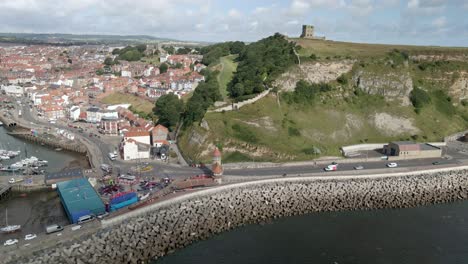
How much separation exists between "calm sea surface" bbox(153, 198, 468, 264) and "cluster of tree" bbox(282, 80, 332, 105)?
26.2 metres

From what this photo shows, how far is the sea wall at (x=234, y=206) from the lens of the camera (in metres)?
30.3

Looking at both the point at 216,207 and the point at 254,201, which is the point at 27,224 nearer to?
the point at 216,207

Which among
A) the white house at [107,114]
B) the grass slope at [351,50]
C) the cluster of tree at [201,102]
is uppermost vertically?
the grass slope at [351,50]

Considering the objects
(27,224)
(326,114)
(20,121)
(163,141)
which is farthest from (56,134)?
(326,114)

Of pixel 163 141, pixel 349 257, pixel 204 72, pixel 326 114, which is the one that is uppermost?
pixel 204 72

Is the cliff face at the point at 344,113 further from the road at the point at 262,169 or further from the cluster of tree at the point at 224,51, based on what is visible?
the cluster of tree at the point at 224,51

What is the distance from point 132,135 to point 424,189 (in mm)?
40945

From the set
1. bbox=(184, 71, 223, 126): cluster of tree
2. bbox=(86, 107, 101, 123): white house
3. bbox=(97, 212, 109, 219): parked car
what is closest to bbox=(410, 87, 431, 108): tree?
bbox=(184, 71, 223, 126): cluster of tree

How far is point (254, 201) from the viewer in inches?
1567

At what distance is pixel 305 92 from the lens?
2534 inches

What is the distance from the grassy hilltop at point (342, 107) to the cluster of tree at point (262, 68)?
180cm

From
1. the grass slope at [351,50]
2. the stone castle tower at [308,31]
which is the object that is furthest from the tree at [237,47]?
the grass slope at [351,50]

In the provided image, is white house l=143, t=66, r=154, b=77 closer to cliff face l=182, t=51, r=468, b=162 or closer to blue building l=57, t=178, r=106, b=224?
Answer: cliff face l=182, t=51, r=468, b=162

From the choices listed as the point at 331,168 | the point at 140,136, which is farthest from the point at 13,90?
the point at 331,168
